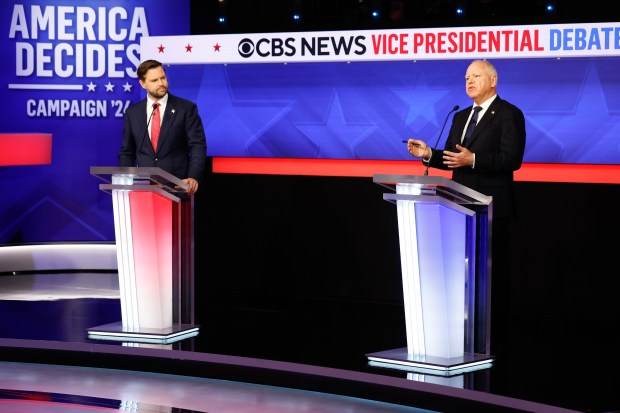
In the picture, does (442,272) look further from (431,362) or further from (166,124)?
(166,124)

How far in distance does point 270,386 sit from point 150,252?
97 cm

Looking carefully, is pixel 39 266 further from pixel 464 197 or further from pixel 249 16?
pixel 464 197

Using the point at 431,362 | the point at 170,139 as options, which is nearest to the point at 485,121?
the point at 431,362

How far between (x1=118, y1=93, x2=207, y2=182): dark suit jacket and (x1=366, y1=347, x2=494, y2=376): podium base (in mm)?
1586

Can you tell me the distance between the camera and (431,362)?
466 cm

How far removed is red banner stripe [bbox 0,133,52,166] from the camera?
24.1 ft

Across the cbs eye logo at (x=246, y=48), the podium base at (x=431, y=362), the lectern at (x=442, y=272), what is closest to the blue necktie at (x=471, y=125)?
the lectern at (x=442, y=272)

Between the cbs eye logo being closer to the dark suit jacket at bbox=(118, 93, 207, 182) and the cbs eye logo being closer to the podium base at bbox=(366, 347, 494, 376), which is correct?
the dark suit jacket at bbox=(118, 93, 207, 182)

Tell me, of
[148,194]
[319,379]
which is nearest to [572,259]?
[319,379]

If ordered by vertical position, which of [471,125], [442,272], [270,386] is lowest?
[270,386]

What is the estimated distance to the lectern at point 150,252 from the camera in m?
5.25

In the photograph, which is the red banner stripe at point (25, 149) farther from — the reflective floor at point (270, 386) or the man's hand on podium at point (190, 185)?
the man's hand on podium at point (190, 185)

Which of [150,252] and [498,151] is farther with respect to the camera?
[150,252]

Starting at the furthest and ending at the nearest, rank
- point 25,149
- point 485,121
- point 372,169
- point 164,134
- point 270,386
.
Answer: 1. point 25,149
2. point 372,169
3. point 164,134
4. point 485,121
5. point 270,386
